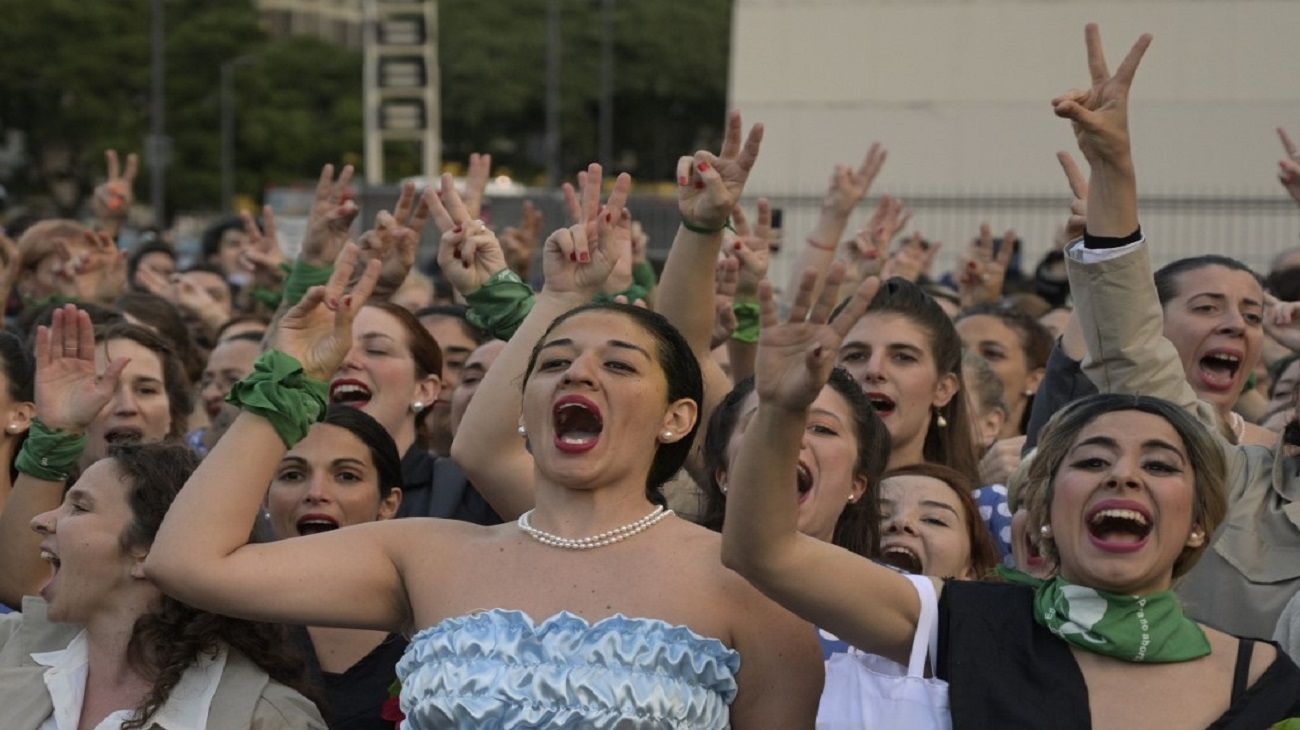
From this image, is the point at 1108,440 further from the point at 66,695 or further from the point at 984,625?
the point at 66,695

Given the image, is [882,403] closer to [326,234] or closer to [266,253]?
[326,234]

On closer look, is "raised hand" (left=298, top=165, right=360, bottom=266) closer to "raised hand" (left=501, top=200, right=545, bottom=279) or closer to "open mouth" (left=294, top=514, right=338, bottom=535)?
"open mouth" (left=294, top=514, right=338, bottom=535)

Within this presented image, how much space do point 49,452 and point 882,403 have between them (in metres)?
2.21

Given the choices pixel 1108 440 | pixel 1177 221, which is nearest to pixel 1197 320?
pixel 1108 440

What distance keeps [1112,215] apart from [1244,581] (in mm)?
994

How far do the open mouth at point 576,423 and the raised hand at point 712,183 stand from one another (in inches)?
35.3

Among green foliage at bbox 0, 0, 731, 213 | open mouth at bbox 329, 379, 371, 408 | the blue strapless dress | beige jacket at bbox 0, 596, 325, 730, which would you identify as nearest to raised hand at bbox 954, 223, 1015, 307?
open mouth at bbox 329, 379, 371, 408

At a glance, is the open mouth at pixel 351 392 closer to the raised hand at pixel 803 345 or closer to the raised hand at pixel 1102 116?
the raised hand at pixel 1102 116

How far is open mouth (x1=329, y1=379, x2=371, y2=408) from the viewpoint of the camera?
19.8 ft

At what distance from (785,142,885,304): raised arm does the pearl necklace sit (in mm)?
1761

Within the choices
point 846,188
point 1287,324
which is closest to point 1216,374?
point 1287,324

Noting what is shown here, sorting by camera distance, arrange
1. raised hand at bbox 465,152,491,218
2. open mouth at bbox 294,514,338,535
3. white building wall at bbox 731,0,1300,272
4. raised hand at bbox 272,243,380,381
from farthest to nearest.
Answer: white building wall at bbox 731,0,1300,272, raised hand at bbox 465,152,491,218, open mouth at bbox 294,514,338,535, raised hand at bbox 272,243,380,381

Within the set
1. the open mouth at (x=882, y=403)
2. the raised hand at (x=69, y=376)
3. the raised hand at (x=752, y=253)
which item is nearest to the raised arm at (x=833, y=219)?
the raised hand at (x=752, y=253)

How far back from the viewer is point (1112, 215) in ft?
14.5
